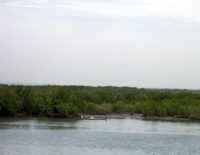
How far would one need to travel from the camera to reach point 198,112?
72688 mm

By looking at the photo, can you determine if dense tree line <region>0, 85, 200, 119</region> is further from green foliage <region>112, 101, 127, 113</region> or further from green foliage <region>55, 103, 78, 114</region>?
green foliage <region>112, 101, 127, 113</region>

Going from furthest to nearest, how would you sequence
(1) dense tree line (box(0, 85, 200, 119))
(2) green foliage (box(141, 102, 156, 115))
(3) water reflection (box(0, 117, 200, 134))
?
(2) green foliage (box(141, 102, 156, 115)) → (1) dense tree line (box(0, 85, 200, 119)) → (3) water reflection (box(0, 117, 200, 134))

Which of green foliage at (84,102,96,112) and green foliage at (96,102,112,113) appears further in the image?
green foliage at (96,102,112,113)

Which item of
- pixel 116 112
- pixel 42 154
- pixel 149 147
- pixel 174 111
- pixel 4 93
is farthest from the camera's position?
pixel 116 112

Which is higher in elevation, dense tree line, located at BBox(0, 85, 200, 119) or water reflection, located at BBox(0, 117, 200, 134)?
dense tree line, located at BBox(0, 85, 200, 119)

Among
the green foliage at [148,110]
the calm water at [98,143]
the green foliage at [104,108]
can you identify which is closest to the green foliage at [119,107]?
the green foliage at [104,108]

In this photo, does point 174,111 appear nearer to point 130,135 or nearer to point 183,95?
point 183,95

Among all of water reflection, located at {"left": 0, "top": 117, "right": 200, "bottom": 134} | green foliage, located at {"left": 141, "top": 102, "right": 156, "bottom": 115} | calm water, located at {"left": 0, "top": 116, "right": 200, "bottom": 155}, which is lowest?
calm water, located at {"left": 0, "top": 116, "right": 200, "bottom": 155}

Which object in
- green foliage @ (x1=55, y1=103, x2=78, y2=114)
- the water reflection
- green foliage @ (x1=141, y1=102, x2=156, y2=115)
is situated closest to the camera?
the water reflection

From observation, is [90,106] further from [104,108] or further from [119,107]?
[119,107]

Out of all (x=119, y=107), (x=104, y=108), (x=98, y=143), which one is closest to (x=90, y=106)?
(x=104, y=108)

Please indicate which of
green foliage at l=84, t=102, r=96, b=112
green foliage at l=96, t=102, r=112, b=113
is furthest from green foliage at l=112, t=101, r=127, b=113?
green foliage at l=84, t=102, r=96, b=112

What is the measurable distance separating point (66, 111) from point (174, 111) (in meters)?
27.2

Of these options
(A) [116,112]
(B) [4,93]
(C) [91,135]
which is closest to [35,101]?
(B) [4,93]
